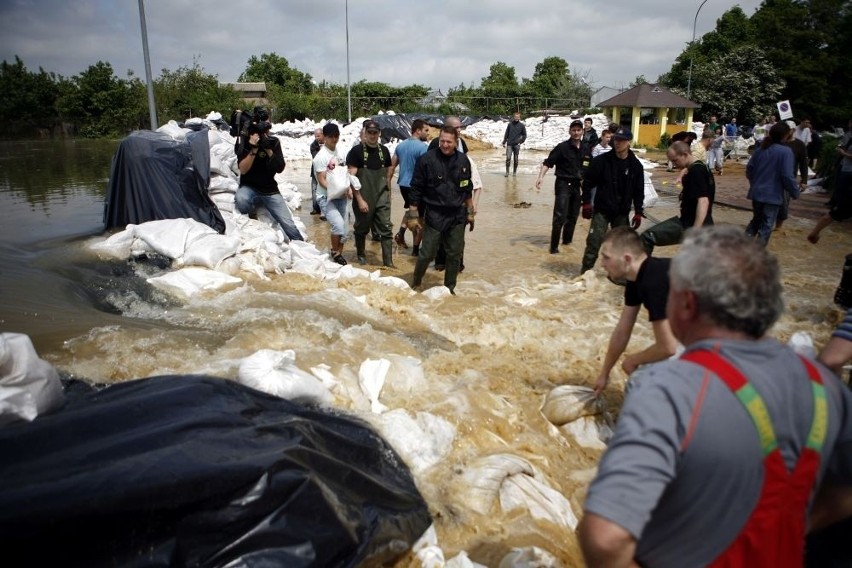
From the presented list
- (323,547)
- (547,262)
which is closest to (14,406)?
(323,547)

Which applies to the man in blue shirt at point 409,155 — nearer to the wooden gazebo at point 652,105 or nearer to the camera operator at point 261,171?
the camera operator at point 261,171

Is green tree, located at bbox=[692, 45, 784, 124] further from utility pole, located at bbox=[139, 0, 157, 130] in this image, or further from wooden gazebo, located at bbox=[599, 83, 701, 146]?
utility pole, located at bbox=[139, 0, 157, 130]

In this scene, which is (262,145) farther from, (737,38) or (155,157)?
(737,38)

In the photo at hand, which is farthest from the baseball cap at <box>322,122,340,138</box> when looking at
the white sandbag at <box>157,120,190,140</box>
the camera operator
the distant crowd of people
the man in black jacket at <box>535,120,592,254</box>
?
the distant crowd of people

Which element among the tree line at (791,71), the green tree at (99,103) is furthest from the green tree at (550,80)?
the green tree at (99,103)

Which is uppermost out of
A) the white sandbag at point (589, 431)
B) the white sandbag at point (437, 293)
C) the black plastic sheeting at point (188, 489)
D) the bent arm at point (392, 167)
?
the bent arm at point (392, 167)

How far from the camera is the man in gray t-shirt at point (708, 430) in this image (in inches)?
43.4

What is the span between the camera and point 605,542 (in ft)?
3.62

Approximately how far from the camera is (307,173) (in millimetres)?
17578

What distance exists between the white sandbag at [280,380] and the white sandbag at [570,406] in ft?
4.53

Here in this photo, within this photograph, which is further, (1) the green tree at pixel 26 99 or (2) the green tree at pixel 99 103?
(2) the green tree at pixel 99 103

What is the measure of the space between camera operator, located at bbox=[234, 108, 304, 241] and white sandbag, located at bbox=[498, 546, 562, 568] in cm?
520

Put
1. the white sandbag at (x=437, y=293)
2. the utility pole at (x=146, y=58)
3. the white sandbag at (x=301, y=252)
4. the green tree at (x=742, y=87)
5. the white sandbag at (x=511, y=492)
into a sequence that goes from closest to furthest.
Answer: the white sandbag at (x=511, y=492), the white sandbag at (x=437, y=293), the white sandbag at (x=301, y=252), the utility pole at (x=146, y=58), the green tree at (x=742, y=87)

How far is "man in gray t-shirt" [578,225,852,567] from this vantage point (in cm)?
Result: 110
